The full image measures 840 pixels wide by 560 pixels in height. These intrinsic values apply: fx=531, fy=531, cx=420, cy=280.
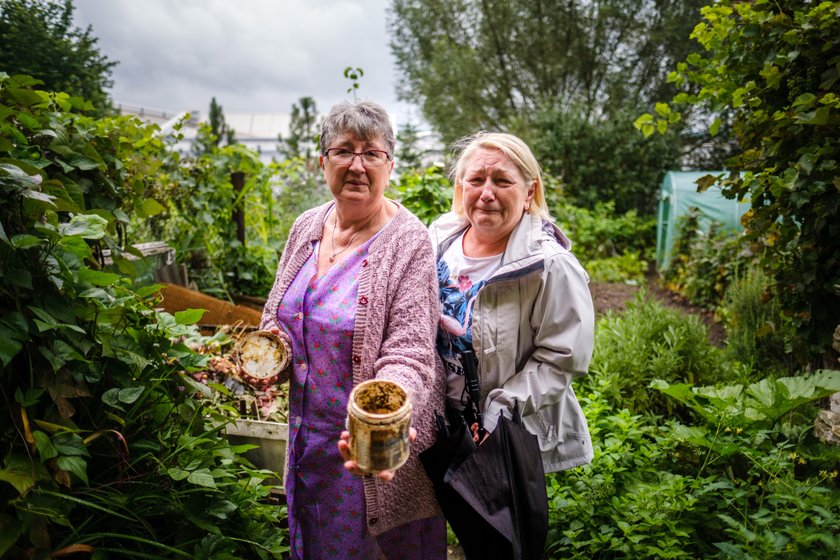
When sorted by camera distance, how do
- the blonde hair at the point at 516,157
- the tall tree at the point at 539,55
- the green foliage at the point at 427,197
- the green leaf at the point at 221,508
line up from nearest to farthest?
the green leaf at the point at 221,508
the blonde hair at the point at 516,157
the green foliage at the point at 427,197
the tall tree at the point at 539,55

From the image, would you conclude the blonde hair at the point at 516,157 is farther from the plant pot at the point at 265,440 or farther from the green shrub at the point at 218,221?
the green shrub at the point at 218,221

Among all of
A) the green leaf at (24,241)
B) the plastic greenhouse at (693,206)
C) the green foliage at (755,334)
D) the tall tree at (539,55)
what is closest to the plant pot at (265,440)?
the green leaf at (24,241)

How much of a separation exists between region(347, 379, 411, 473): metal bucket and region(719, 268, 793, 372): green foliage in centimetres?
300

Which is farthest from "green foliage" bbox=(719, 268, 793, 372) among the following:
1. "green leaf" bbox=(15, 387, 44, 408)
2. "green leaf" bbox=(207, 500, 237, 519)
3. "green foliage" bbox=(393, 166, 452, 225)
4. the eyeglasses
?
"green leaf" bbox=(15, 387, 44, 408)

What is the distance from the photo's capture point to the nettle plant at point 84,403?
1241 mm

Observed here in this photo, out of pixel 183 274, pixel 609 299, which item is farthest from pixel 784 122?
pixel 609 299

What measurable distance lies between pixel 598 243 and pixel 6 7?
9.55 metres

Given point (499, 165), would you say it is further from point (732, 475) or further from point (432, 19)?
point (432, 19)

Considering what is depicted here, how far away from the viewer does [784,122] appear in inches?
89.4

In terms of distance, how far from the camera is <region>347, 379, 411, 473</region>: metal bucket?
1198 mm

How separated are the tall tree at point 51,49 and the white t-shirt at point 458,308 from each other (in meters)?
1.94

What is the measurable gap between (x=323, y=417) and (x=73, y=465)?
0.66 m

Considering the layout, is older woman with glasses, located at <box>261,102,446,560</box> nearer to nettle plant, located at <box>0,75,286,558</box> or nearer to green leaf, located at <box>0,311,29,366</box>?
nettle plant, located at <box>0,75,286,558</box>

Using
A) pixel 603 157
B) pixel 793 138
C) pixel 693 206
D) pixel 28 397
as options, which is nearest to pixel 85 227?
pixel 28 397
